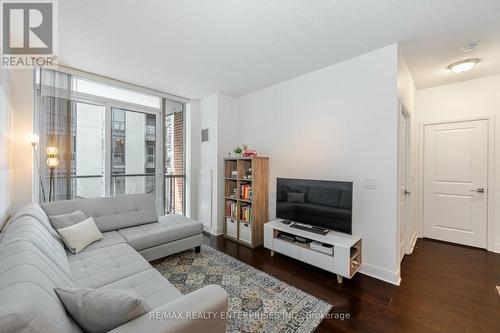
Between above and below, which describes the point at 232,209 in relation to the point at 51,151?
below

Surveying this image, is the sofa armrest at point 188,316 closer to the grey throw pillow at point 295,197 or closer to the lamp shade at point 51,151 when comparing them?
the grey throw pillow at point 295,197

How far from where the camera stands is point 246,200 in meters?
3.43

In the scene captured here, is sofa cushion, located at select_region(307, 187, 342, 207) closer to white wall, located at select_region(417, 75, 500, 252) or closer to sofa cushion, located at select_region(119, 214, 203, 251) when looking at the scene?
sofa cushion, located at select_region(119, 214, 203, 251)

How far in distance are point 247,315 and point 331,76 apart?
2.93 metres

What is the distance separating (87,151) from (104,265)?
7.20 feet

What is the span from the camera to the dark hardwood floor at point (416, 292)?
1.73m

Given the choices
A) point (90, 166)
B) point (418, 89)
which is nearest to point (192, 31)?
point (90, 166)

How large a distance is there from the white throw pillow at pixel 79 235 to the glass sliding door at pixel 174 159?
1792 mm

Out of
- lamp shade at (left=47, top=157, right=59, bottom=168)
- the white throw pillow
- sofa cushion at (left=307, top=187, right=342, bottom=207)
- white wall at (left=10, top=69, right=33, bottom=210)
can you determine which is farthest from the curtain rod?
sofa cushion at (left=307, top=187, right=342, bottom=207)

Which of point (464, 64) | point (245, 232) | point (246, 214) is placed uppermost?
point (464, 64)

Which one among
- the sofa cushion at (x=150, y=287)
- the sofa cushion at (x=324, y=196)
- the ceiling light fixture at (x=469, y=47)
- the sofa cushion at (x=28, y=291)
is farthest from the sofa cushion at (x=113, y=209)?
the ceiling light fixture at (x=469, y=47)

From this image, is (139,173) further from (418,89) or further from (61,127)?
(418,89)

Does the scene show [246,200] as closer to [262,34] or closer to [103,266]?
[103,266]

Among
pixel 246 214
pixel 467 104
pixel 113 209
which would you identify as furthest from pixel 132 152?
pixel 467 104
